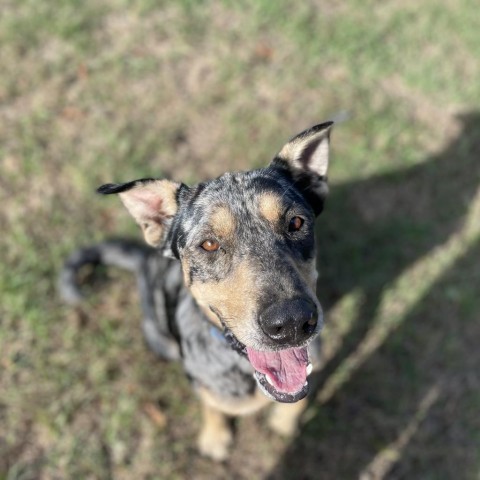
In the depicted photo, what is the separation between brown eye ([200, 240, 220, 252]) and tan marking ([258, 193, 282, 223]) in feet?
1.39

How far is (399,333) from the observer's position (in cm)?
662

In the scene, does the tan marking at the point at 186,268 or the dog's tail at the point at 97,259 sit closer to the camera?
the tan marking at the point at 186,268

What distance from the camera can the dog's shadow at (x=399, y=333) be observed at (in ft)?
19.4

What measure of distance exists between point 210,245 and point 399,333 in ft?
11.9

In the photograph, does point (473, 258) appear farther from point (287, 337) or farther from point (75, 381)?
point (75, 381)

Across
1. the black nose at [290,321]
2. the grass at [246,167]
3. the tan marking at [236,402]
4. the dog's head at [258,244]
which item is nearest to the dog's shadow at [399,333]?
the grass at [246,167]

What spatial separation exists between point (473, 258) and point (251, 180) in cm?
435

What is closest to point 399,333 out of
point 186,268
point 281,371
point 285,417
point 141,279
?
point 285,417

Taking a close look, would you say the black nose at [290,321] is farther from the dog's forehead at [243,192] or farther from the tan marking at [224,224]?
the dog's forehead at [243,192]

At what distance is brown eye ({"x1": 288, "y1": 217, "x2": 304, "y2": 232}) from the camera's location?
406 cm

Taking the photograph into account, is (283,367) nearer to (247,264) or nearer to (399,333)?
(247,264)

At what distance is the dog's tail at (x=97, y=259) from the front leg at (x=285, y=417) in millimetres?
2226

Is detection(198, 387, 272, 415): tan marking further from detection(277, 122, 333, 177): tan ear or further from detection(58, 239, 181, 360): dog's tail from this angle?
detection(277, 122, 333, 177): tan ear

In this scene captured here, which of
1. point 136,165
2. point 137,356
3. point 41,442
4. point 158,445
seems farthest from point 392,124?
point 41,442
